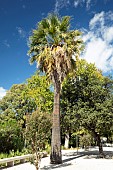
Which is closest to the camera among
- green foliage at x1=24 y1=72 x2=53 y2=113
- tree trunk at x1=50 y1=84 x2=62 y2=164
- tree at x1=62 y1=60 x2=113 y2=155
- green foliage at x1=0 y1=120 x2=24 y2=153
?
tree trunk at x1=50 y1=84 x2=62 y2=164

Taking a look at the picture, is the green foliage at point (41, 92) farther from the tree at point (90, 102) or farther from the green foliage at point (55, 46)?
the green foliage at point (55, 46)

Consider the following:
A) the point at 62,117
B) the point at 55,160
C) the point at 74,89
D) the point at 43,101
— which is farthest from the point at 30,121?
the point at 43,101

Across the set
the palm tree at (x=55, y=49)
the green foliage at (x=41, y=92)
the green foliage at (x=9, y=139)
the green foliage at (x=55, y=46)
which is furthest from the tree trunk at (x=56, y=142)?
the green foliage at (x=41, y=92)

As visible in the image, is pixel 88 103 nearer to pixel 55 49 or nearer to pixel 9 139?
pixel 55 49

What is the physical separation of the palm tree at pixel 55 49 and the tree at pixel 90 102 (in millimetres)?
3088

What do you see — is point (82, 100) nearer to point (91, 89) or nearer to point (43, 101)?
point (91, 89)

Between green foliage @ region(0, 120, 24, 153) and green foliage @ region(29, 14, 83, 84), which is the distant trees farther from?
green foliage @ region(29, 14, 83, 84)

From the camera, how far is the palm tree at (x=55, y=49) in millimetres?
18469

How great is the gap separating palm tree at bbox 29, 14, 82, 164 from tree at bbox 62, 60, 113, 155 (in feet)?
10.1

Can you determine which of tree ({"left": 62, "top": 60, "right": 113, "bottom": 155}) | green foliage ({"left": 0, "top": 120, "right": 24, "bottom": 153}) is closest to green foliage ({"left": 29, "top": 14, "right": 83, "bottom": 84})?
tree ({"left": 62, "top": 60, "right": 113, "bottom": 155})

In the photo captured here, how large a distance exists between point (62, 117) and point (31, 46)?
653 centimetres

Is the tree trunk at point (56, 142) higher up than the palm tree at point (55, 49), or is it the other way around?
the palm tree at point (55, 49)

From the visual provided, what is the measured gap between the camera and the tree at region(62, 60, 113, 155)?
2045cm

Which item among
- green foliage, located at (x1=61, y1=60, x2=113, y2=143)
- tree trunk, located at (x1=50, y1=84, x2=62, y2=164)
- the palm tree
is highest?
the palm tree
